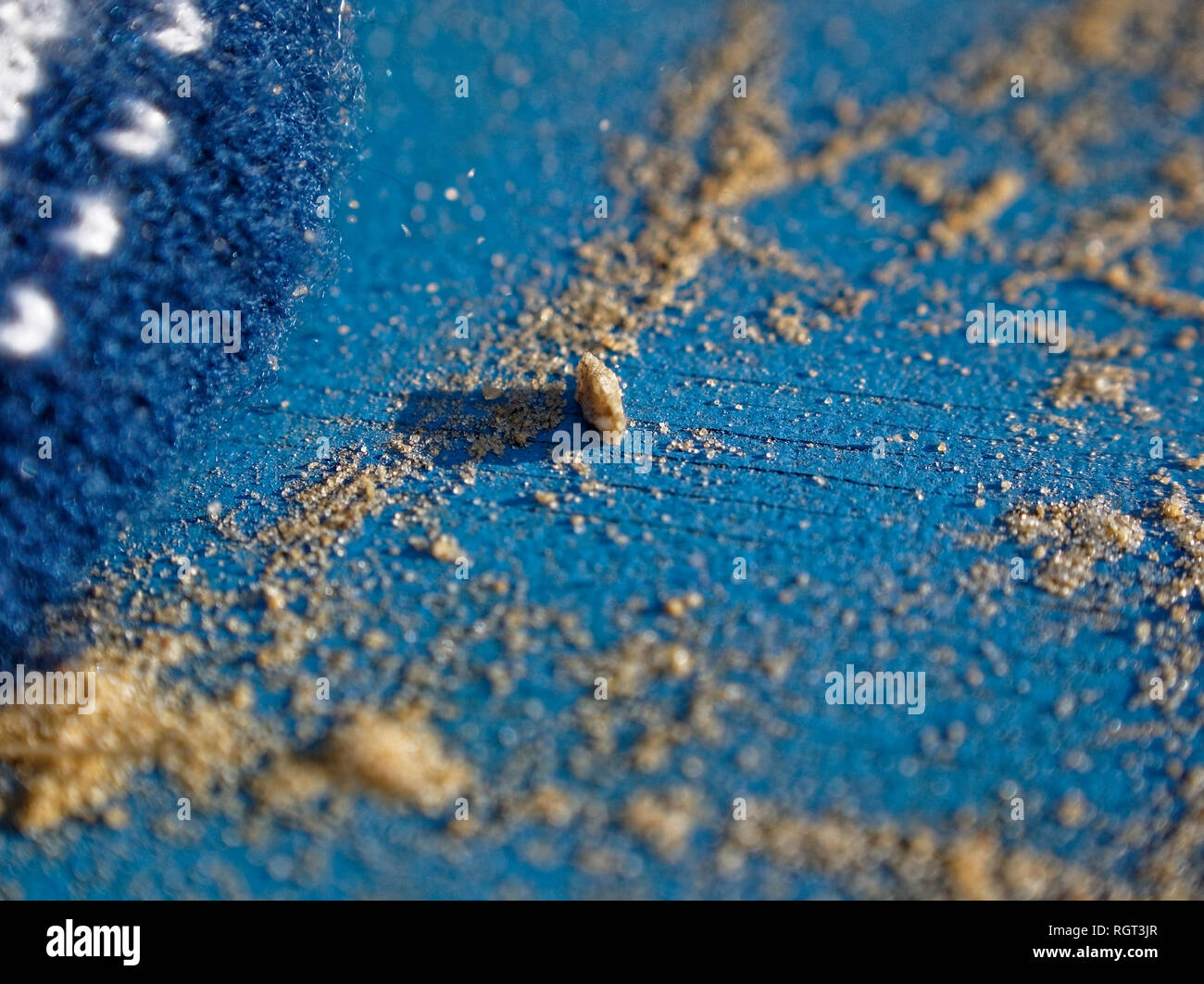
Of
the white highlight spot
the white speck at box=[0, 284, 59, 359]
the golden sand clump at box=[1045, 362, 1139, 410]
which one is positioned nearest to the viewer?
the white speck at box=[0, 284, 59, 359]

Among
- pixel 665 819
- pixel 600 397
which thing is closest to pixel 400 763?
pixel 665 819

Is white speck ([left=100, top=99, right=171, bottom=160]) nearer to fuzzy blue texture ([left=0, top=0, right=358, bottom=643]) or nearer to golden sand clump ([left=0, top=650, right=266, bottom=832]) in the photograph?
fuzzy blue texture ([left=0, top=0, right=358, bottom=643])

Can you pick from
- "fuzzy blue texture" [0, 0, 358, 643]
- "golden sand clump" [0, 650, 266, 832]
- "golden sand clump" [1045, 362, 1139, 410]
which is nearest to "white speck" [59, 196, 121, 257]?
"fuzzy blue texture" [0, 0, 358, 643]

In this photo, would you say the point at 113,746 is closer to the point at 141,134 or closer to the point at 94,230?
the point at 94,230

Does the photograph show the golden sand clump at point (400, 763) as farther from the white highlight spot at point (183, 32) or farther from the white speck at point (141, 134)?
the white highlight spot at point (183, 32)
